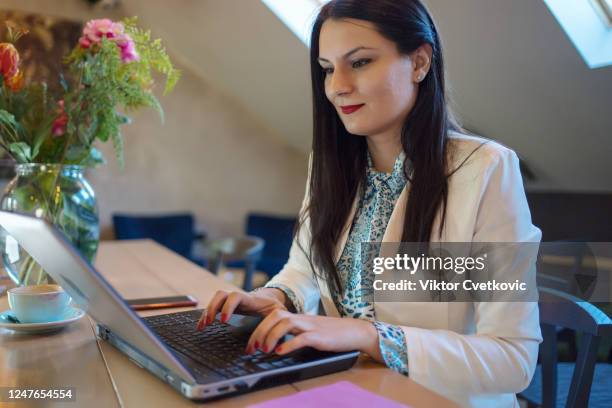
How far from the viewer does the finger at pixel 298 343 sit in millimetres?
769

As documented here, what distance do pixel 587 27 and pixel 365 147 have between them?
4.72ft

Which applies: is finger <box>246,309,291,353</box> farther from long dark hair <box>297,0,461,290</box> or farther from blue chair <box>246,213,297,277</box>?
blue chair <box>246,213,297,277</box>

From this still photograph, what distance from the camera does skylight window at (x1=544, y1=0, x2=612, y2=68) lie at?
213 centimetres

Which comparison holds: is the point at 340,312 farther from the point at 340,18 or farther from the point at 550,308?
the point at 340,18

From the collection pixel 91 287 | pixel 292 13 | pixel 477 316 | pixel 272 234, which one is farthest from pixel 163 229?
pixel 91 287

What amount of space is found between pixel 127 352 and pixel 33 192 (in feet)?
1.82

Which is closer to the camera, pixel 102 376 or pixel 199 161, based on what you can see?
pixel 102 376

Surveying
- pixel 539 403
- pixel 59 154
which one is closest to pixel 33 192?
pixel 59 154

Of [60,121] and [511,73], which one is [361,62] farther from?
[511,73]

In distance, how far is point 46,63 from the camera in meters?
3.90

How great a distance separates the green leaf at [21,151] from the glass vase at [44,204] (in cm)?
1

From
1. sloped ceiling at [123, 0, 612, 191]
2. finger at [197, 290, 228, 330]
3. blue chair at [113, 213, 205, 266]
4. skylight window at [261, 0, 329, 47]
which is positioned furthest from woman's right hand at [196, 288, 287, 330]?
blue chair at [113, 213, 205, 266]

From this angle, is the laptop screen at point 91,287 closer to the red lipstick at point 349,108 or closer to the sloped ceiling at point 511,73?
the red lipstick at point 349,108

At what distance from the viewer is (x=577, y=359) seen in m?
1.01
